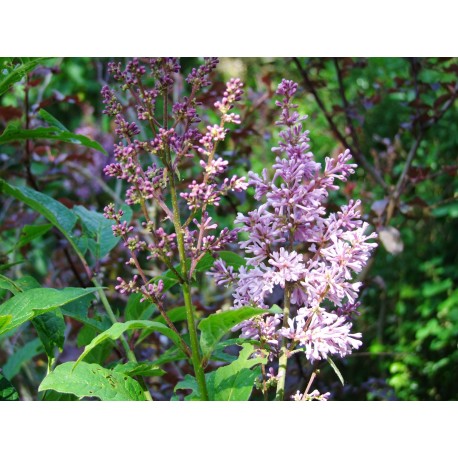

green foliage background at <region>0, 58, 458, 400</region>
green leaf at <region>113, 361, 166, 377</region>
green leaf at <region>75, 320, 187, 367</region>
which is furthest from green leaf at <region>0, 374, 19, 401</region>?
green foliage background at <region>0, 58, 458, 400</region>

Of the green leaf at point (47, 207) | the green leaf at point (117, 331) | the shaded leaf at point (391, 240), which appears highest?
the green leaf at point (47, 207)

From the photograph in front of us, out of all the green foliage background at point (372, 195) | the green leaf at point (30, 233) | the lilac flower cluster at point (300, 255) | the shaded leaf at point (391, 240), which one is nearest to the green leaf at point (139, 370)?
the lilac flower cluster at point (300, 255)

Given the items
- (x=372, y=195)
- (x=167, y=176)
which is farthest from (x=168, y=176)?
(x=372, y=195)

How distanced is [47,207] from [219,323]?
0.55 meters

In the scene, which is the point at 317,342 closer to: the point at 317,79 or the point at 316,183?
the point at 316,183

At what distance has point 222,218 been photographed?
2166 mm

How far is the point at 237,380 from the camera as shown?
910 mm

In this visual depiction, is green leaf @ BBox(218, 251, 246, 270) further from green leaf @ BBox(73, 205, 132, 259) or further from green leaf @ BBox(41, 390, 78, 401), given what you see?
green leaf @ BBox(41, 390, 78, 401)

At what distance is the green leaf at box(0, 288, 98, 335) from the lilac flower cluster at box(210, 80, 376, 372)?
0.20 metres

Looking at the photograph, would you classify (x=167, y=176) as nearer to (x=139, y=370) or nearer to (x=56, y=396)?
(x=139, y=370)

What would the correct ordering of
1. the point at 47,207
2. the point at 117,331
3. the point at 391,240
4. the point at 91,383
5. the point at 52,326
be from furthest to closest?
the point at 391,240 → the point at 47,207 → the point at 52,326 → the point at 91,383 → the point at 117,331

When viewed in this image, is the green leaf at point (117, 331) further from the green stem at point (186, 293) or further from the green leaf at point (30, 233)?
the green leaf at point (30, 233)

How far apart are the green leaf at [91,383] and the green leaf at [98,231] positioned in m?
0.38

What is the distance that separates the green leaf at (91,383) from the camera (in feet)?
2.83
